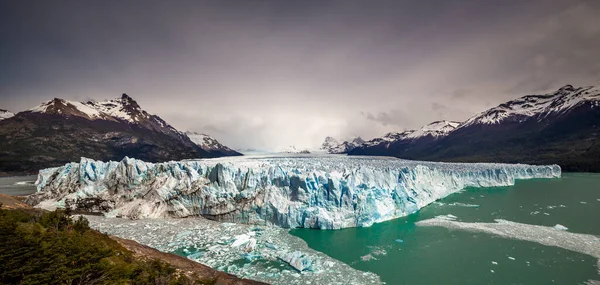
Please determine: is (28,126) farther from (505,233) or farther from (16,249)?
(505,233)

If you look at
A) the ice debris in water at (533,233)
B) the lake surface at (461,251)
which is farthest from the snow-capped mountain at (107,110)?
the ice debris in water at (533,233)

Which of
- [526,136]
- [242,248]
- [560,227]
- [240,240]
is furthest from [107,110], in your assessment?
[526,136]

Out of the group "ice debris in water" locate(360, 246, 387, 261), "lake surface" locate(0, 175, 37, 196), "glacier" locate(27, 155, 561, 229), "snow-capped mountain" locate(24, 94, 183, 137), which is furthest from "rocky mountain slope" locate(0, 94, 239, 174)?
"ice debris in water" locate(360, 246, 387, 261)

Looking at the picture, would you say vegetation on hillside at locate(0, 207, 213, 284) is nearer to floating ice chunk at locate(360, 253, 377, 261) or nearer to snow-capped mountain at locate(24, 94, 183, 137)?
floating ice chunk at locate(360, 253, 377, 261)

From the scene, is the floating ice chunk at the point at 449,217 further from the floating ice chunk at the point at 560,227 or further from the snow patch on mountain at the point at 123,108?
the snow patch on mountain at the point at 123,108

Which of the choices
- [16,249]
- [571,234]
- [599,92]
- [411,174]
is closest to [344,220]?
[411,174]

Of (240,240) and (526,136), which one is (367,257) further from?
(526,136)
